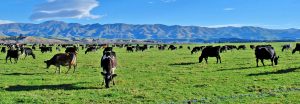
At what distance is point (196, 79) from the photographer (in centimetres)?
2652

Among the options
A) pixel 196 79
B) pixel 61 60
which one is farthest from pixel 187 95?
pixel 61 60

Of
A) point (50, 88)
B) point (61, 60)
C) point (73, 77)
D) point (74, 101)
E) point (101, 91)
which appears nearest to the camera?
point (74, 101)

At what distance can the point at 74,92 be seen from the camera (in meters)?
21.1

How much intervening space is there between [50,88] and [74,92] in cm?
240

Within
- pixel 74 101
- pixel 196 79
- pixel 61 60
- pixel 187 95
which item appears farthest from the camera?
pixel 61 60

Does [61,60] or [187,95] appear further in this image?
[61,60]

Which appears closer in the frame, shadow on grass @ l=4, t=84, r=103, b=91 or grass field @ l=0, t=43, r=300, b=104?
grass field @ l=0, t=43, r=300, b=104

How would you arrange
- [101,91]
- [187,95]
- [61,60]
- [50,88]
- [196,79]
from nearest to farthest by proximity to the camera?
1. [187,95]
2. [101,91]
3. [50,88]
4. [196,79]
5. [61,60]

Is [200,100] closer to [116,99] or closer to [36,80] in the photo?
[116,99]

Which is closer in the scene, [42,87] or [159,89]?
[159,89]

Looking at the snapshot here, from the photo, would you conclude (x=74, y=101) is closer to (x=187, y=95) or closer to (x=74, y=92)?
(x=74, y=92)

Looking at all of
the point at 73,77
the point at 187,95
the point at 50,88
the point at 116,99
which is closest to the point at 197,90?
the point at 187,95

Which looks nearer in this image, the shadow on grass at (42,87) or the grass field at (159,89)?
the grass field at (159,89)

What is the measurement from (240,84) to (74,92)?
30.6 feet
